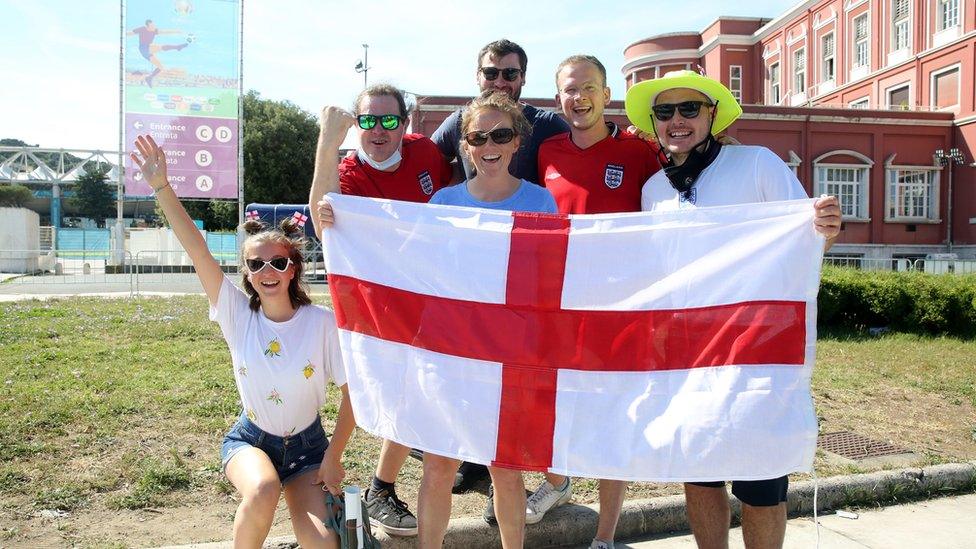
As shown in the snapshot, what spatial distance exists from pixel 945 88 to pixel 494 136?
37.6m

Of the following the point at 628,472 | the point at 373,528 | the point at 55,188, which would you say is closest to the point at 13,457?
the point at 373,528

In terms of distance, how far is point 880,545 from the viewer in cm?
396

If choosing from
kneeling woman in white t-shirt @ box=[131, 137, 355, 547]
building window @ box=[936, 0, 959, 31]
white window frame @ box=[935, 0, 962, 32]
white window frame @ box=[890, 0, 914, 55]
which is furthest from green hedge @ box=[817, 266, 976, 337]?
white window frame @ box=[890, 0, 914, 55]

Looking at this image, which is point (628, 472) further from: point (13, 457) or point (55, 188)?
point (55, 188)

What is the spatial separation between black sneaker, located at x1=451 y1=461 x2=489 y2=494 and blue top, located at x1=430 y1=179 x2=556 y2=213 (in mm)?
1862

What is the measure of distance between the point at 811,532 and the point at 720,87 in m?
2.65

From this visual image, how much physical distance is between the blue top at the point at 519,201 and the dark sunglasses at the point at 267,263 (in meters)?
0.77

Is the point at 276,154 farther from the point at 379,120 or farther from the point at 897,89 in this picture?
the point at 379,120

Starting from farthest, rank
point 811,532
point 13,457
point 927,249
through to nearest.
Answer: point 927,249 → point 13,457 → point 811,532

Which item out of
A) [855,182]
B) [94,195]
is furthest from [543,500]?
[94,195]

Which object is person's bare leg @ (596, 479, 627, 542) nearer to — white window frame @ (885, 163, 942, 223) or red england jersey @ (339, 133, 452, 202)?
red england jersey @ (339, 133, 452, 202)

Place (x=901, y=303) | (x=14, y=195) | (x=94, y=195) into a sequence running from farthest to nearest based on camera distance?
(x=94, y=195), (x=14, y=195), (x=901, y=303)

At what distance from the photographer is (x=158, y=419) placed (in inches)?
214

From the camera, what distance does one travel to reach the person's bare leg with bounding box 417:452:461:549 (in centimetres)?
301
